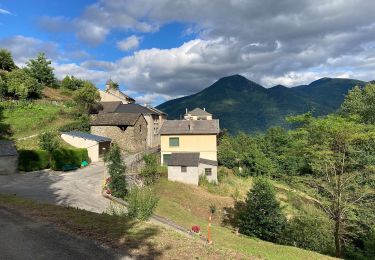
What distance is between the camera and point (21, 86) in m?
62.2

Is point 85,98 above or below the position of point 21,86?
below

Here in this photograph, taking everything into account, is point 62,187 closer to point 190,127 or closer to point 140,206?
point 140,206

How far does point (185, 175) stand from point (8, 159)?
1935 centimetres

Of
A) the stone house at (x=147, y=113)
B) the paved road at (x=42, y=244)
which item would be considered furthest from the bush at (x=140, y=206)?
the stone house at (x=147, y=113)

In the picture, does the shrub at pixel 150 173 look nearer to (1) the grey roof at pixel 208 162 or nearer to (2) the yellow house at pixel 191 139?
(1) the grey roof at pixel 208 162

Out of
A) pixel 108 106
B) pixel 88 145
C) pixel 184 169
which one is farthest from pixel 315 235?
pixel 108 106

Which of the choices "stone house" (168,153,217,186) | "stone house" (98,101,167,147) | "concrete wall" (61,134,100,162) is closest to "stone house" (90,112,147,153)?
"stone house" (98,101,167,147)

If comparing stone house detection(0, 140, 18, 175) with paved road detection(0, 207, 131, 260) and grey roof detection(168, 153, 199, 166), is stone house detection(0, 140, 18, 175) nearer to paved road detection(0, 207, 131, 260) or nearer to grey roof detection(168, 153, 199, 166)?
grey roof detection(168, 153, 199, 166)

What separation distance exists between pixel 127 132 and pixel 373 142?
37.1 m

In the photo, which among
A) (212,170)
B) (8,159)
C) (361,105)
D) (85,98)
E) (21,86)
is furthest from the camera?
(85,98)

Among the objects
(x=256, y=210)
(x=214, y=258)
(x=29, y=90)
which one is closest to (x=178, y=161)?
(x=256, y=210)

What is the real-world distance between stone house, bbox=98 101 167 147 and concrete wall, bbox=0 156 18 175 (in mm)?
27448

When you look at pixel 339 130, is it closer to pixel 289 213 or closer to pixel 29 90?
pixel 289 213

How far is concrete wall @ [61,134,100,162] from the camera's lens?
4372 cm
